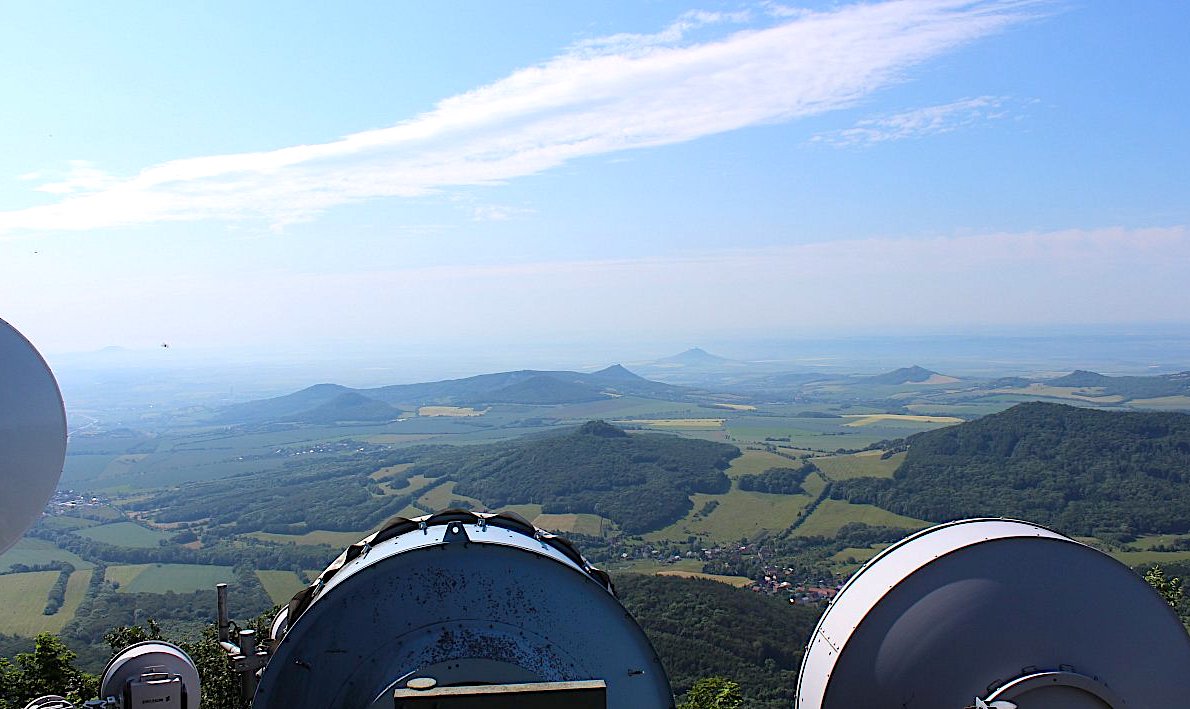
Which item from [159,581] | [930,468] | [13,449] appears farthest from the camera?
[930,468]

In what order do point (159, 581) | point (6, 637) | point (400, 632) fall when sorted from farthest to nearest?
point (159, 581), point (6, 637), point (400, 632)

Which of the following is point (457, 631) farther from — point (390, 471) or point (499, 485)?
point (390, 471)

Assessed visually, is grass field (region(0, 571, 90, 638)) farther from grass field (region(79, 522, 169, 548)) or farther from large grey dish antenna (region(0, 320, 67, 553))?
large grey dish antenna (region(0, 320, 67, 553))

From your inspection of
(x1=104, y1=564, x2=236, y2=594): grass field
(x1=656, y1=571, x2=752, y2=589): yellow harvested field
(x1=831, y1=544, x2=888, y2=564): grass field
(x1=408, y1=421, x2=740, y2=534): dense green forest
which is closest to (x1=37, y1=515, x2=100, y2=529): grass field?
(x1=104, y1=564, x2=236, y2=594): grass field

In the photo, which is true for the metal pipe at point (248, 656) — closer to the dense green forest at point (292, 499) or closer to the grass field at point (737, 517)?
the grass field at point (737, 517)

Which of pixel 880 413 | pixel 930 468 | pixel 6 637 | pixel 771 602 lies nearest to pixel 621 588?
Answer: pixel 771 602

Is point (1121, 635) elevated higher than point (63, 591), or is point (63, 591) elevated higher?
point (1121, 635)

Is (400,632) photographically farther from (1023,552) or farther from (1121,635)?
(1121,635)
